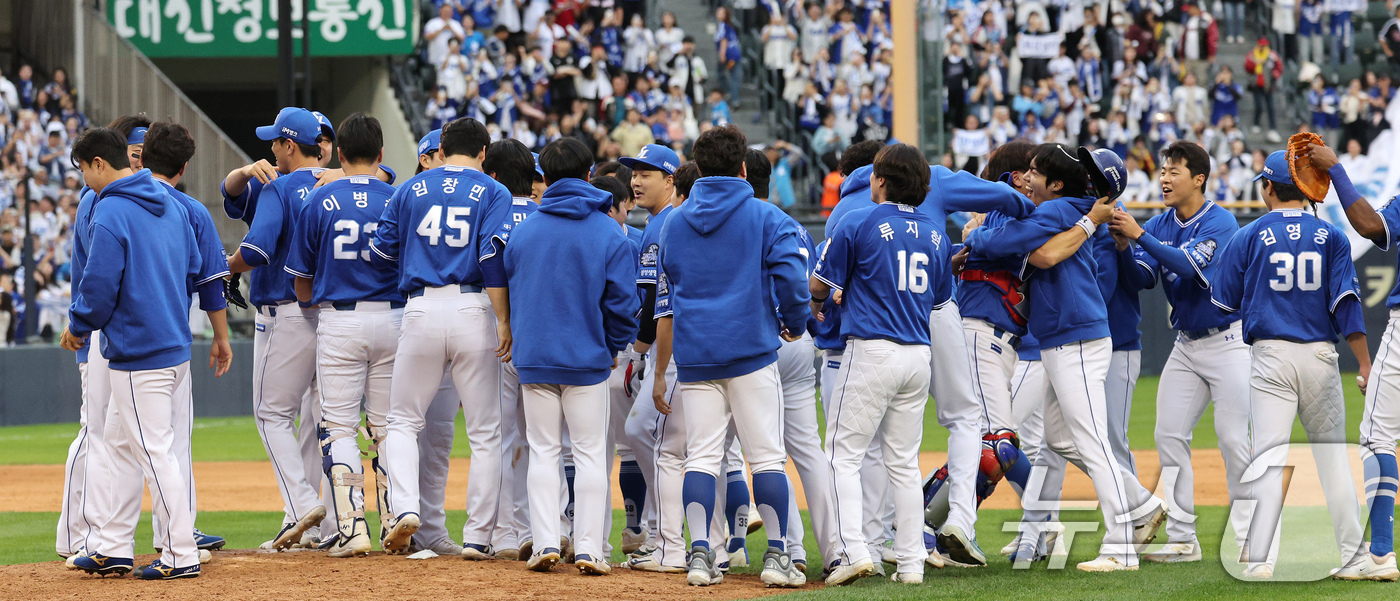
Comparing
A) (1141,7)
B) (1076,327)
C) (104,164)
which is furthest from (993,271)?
(1141,7)

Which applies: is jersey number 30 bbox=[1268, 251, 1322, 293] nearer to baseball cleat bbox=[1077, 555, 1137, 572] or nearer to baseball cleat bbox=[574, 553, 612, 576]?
baseball cleat bbox=[1077, 555, 1137, 572]

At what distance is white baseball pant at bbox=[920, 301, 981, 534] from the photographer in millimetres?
6367

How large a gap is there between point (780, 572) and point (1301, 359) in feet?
8.08

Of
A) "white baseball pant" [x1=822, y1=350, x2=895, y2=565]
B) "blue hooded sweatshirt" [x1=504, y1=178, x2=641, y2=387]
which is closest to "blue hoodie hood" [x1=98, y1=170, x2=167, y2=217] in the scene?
"blue hooded sweatshirt" [x1=504, y1=178, x2=641, y2=387]

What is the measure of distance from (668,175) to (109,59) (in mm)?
14395

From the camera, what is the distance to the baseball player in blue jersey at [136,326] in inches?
237

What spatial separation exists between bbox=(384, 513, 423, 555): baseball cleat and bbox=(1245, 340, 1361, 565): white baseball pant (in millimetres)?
3773

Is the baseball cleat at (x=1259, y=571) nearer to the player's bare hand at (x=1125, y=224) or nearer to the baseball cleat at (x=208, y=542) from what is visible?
the player's bare hand at (x=1125, y=224)

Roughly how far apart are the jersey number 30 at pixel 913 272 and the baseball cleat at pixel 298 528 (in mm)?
3038

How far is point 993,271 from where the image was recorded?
22.2 ft

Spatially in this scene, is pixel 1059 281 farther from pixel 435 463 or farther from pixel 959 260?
pixel 435 463

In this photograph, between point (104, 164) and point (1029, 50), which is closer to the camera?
point (104, 164)

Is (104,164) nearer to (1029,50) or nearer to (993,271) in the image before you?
(993,271)

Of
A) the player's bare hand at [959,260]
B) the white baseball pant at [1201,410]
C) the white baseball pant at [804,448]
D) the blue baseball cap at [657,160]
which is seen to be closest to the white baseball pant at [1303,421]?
the white baseball pant at [1201,410]
